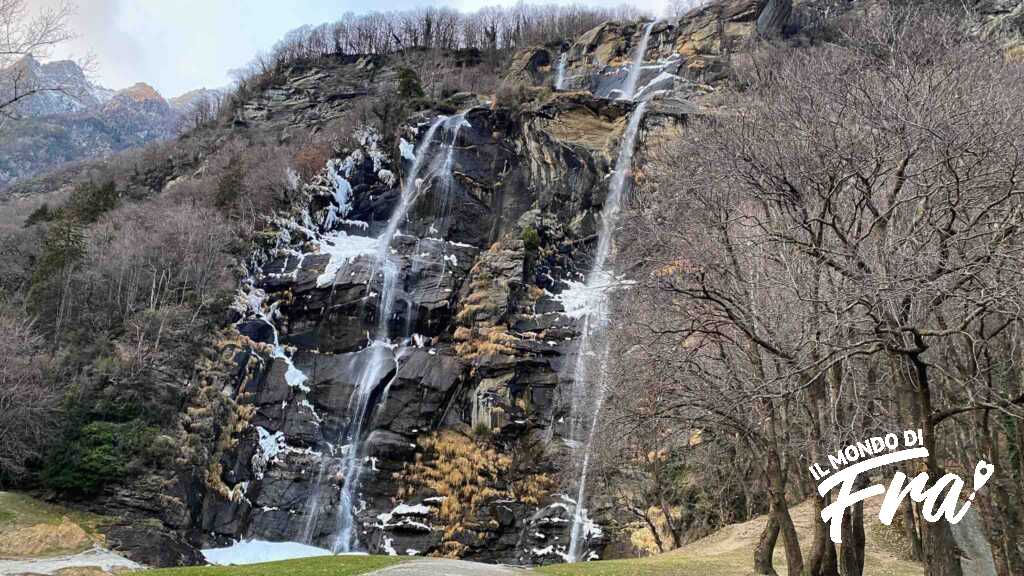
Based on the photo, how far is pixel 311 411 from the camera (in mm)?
29281

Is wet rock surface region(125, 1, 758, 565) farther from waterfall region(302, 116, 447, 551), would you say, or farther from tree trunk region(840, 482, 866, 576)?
tree trunk region(840, 482, 866, 576)

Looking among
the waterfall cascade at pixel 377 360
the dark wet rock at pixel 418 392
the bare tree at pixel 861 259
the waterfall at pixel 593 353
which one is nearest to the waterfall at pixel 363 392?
the waterfall cascade at pixel 377 360

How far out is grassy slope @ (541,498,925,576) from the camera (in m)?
13.6

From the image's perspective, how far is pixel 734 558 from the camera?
15.6 meters

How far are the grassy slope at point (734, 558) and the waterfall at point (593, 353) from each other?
542cm

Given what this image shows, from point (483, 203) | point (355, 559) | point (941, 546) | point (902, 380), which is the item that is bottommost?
point (355, 559)

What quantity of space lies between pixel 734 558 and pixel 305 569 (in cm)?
1009

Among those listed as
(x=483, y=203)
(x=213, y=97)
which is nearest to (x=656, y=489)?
(x=483, y=203)

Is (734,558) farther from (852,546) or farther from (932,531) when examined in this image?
(932,531)

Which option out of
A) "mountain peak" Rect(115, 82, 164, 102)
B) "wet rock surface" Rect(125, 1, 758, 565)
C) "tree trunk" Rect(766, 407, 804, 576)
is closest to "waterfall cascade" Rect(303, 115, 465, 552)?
"wet rock surface" Rect(125, 1, 758, 565)

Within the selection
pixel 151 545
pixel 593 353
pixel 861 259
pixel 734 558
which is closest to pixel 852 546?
pixel 861 259

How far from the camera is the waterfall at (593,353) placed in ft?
82.4

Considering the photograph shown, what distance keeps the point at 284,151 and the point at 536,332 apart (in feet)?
83.8

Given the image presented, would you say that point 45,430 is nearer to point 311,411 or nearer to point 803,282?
point 311,411
